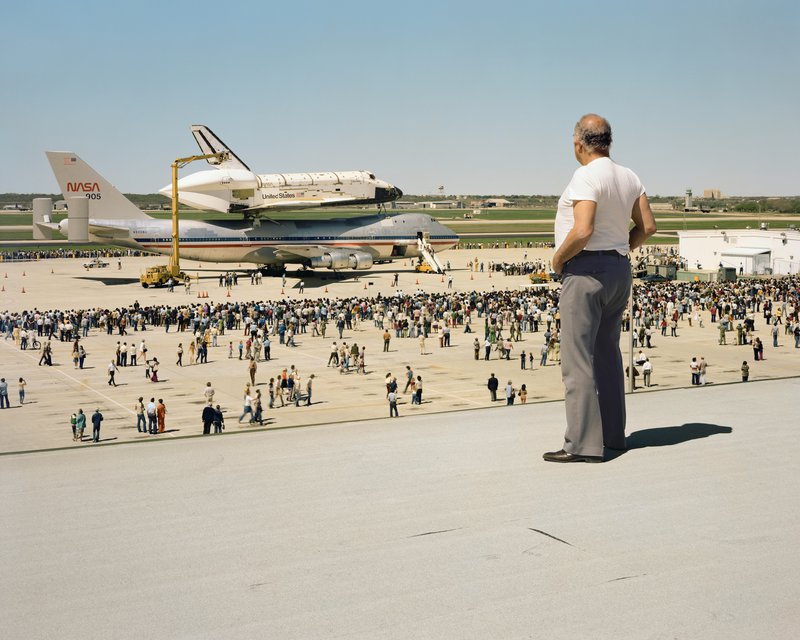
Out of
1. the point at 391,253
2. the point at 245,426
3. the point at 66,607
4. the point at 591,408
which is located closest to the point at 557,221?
the point at 591,408

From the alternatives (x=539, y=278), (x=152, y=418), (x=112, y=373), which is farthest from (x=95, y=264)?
(x=152, y=418)

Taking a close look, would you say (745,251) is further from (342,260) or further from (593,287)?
(593,287)

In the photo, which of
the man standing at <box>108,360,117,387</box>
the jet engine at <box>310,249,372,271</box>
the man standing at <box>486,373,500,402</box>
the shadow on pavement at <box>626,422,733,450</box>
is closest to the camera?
the shadow on pavement at <box>626,422,733,450</box>

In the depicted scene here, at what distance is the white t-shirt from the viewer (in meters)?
8.85

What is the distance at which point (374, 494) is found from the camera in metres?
7.59

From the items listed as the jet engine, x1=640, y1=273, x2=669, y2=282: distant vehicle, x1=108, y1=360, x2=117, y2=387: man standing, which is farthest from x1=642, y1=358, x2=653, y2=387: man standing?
x1=640, y1=273, x2=669, y2=282: distant vehicle

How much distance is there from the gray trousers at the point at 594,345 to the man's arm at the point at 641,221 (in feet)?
1.95

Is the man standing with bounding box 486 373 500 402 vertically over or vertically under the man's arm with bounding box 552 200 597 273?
under

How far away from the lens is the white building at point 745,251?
8162 centimetres

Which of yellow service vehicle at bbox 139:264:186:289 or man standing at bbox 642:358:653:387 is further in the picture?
yellow service vehicle at bbox 139:264:186:289

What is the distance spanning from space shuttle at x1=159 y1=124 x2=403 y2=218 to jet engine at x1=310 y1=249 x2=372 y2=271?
17.4 ft

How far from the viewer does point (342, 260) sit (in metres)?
75.7

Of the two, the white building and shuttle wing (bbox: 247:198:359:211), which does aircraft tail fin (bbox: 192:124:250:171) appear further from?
the white building

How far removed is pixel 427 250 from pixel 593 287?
71530 millimetres
